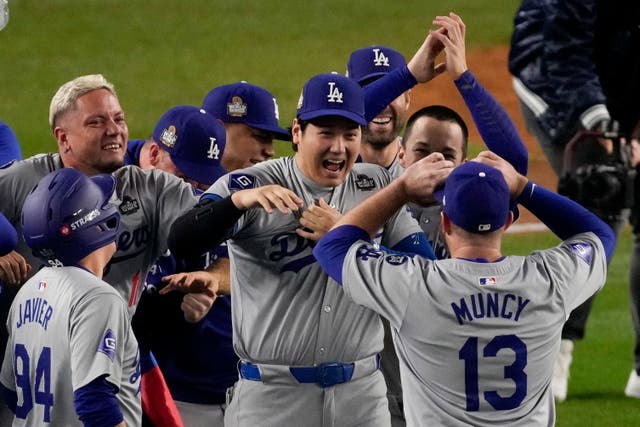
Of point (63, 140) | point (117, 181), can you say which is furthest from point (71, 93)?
point (117, 181)

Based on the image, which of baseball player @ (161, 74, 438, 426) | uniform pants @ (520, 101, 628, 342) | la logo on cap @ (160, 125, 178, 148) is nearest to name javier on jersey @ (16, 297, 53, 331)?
baseball player @ (161, 74, 438, 426)

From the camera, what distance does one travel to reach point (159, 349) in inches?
213

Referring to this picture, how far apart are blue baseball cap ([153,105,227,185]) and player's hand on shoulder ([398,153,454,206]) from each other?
5.15 ft

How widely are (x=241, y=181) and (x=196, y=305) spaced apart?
0.90 metres

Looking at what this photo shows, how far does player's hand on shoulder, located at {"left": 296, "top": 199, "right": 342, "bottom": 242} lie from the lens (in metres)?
4.09

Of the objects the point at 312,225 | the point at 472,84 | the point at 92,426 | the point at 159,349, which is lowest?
the point at 159,349

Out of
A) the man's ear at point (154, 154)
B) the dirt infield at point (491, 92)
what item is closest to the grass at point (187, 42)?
the dirt infield at point (491, 92)

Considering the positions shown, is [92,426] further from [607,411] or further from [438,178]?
[607,411]

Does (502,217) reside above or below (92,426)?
above

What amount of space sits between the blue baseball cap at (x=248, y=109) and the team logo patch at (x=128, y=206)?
107 centimetres

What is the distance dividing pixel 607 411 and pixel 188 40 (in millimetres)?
12631

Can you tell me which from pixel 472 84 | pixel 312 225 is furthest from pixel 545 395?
pixel 472 84

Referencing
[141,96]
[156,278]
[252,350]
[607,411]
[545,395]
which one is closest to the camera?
[545,395]

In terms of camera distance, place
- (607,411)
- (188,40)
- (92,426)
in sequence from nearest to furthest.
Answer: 1. (92,426)
2. (607,411)
3. (188,40)
